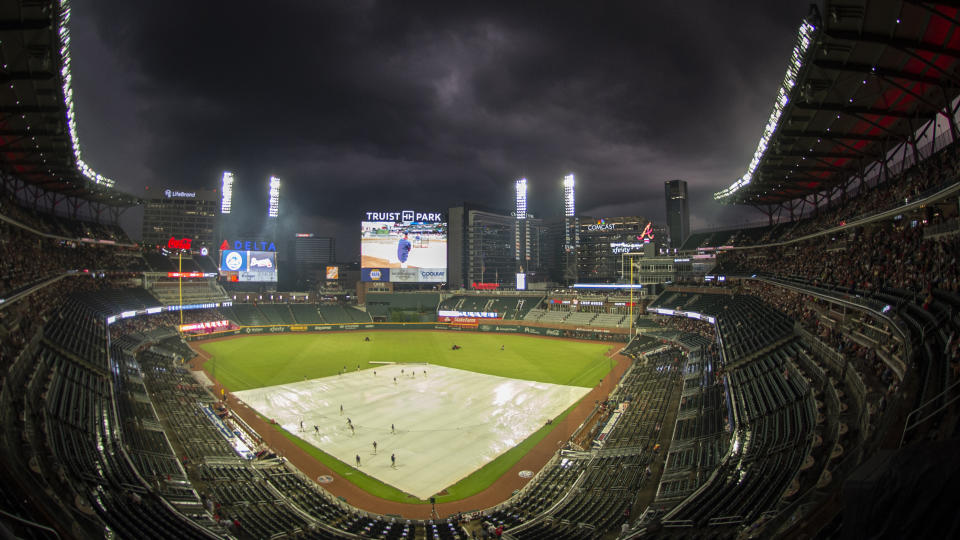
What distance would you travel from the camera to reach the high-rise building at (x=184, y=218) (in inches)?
5285

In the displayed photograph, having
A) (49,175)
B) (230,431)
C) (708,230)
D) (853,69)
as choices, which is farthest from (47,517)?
(708,230)

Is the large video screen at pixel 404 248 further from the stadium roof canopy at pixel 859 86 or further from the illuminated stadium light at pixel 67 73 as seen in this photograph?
the stadium roof canopy at pixel 859 86

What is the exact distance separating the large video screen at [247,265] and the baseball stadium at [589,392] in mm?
27610

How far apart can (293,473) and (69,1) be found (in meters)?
21.9

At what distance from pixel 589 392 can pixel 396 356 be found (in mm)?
25802


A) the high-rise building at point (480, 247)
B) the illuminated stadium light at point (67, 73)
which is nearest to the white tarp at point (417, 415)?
the illuminated stadium light at point (67, 73)

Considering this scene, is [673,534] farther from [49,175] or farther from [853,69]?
[49,175]

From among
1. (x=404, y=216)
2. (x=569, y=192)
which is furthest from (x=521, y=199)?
(x=404, y=216)

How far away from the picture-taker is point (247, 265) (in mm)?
81750

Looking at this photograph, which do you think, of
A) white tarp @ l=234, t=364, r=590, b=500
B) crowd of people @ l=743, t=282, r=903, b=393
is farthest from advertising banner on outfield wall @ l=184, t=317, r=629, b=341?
crowd of people @ l=743, t=282, r=903, b=393

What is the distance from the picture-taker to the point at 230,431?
89.4ft

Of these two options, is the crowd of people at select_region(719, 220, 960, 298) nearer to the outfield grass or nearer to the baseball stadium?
the baseball stadium

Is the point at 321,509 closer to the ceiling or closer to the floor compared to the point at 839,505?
closer to the floor

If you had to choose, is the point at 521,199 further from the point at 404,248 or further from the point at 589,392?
the point at 589,392
